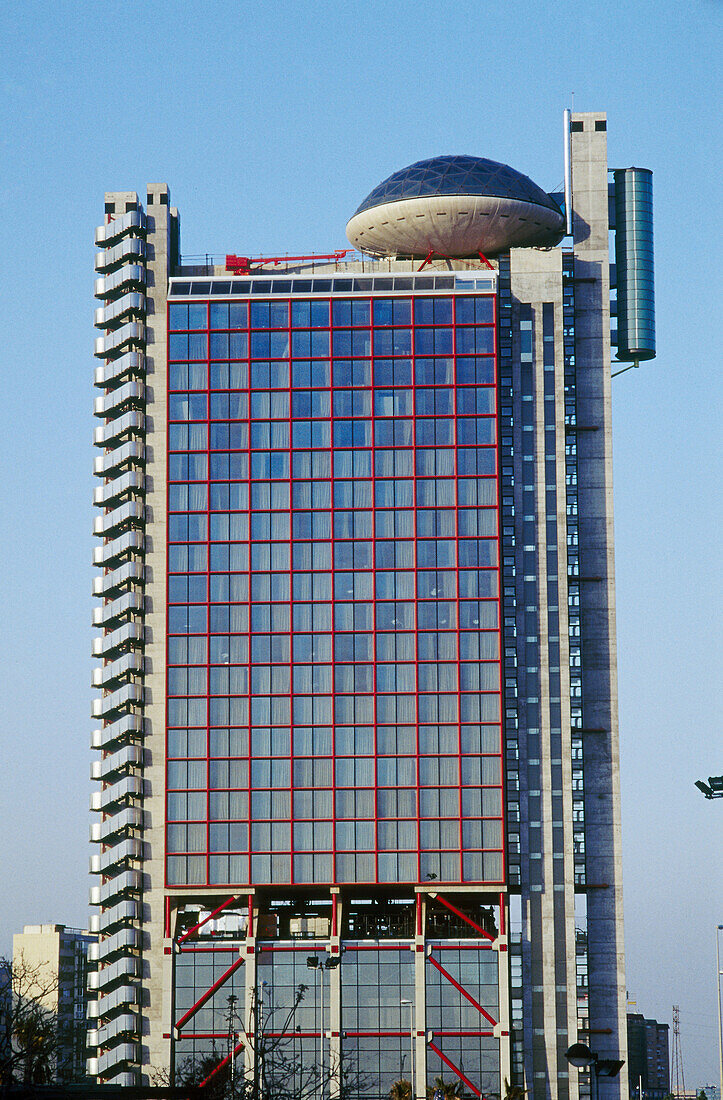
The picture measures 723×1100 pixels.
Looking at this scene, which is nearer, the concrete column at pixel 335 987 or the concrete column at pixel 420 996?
the concrete column at pixel 420 996

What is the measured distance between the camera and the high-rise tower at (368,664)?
149 m

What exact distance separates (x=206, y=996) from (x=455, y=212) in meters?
75.8

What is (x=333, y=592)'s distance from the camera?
15500 cm

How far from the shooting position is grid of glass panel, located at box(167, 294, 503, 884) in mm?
151250

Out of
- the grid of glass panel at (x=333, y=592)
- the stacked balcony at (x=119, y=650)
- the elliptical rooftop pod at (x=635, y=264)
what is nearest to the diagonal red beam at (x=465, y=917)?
the grid of glass panel at (x=333, y=592)

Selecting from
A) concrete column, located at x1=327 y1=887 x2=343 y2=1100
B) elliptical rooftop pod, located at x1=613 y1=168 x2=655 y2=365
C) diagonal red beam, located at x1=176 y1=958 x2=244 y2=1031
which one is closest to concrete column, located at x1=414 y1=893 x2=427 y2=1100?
concrete column, located at x1=327 y1=887 x2=343 y2=1100

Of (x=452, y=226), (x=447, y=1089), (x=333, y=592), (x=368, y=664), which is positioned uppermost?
(x=452, y=226)

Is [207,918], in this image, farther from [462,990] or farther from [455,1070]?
[455,1070]

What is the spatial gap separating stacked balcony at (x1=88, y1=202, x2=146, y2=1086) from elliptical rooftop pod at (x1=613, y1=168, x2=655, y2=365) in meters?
48.3

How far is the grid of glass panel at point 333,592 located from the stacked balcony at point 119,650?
5.92 meters

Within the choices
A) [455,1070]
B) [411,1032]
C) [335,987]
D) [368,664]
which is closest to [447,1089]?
[455,1070]

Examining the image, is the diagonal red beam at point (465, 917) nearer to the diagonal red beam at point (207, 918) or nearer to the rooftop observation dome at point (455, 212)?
the diagonal red beam at point (207, 918)

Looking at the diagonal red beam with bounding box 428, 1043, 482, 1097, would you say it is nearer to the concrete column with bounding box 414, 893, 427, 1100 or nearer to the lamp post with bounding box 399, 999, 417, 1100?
Answer: the concrete column with bounding box 414, 893, 427, 1100

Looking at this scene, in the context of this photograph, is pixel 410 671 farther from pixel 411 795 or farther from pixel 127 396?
pixel 127 396
